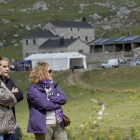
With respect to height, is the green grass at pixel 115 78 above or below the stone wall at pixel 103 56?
below

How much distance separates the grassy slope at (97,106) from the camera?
14781 millimetres

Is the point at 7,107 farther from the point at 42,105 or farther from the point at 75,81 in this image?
the point at 75,81

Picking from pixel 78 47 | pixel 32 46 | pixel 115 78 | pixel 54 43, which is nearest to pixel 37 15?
pixel 32 46

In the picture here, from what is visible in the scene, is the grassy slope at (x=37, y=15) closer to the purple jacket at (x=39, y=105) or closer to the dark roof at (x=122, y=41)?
the dark roof at (x=122, y=41)

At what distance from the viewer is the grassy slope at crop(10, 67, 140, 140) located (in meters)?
14.8

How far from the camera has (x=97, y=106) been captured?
26500 mm

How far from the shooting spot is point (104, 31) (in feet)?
424

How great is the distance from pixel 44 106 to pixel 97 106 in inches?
710

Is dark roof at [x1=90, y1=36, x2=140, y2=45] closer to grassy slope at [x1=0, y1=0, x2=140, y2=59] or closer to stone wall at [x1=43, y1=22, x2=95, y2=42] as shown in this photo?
stone wall at [x1=43, y1=22, x2=95, y2=42]

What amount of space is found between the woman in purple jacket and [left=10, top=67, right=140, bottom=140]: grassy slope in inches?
174

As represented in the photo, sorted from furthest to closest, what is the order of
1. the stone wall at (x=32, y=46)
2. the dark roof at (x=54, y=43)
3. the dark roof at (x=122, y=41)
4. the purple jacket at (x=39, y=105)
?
the stone wall at (x=32, y=46)
the dark roof at (x=54, y=43)
the dark roof at (x=122, y=41)
the purple jacket at (x=39, y=105)

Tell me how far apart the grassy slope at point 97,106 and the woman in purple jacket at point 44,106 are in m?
4.42

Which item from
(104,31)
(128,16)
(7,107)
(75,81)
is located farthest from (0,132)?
(128,16)

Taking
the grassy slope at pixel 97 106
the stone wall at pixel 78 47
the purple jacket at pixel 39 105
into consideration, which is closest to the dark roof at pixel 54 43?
the stone wall at pixel 78 47
